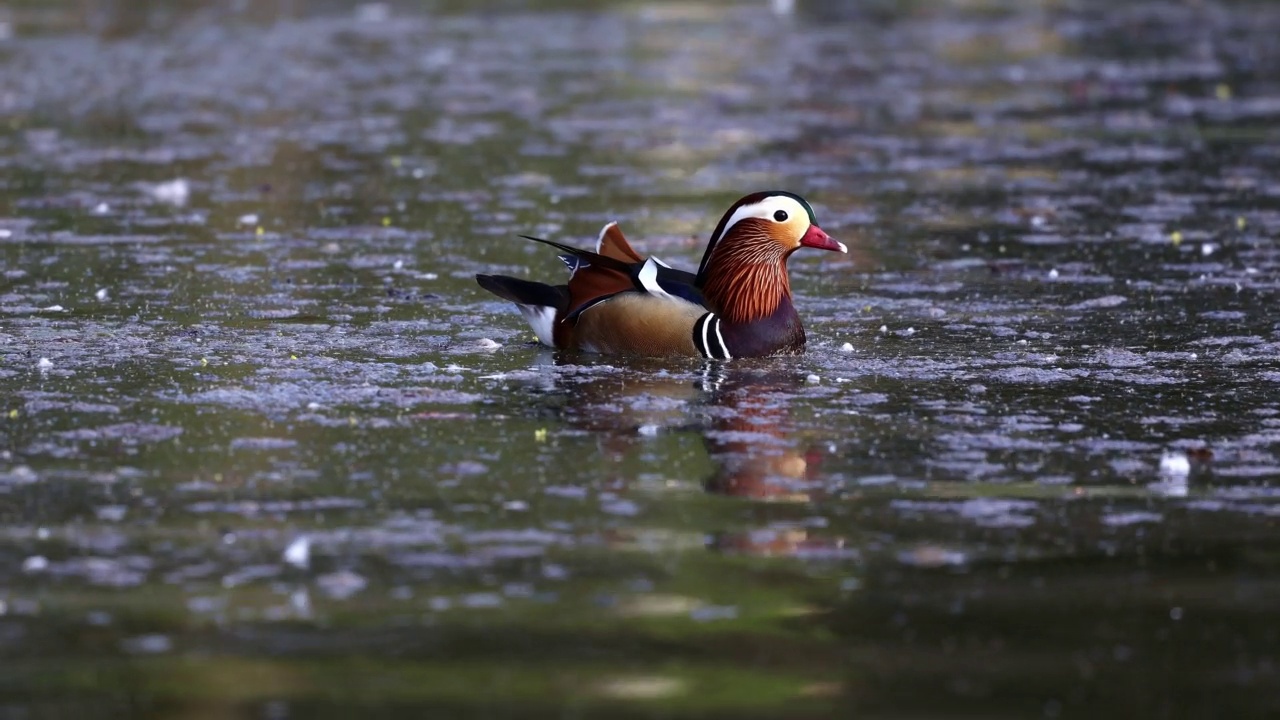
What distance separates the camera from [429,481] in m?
6.78

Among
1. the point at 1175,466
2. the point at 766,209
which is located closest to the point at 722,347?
the point at 766,209

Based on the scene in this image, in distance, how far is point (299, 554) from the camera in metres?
5.89

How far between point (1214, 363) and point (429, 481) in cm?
386

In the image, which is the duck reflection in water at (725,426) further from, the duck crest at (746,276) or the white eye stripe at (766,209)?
the white eye stripe at (766,209)

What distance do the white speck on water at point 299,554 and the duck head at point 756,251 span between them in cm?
345

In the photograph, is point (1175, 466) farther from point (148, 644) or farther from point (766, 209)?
point (148, 644)

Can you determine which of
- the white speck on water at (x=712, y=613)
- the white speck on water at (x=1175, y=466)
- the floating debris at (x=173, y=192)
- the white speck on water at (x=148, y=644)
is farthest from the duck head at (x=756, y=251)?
the floating debris at (x=173, y=192)

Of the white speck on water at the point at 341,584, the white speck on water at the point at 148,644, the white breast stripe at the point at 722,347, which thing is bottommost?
the white speck on water at the point at 148,644

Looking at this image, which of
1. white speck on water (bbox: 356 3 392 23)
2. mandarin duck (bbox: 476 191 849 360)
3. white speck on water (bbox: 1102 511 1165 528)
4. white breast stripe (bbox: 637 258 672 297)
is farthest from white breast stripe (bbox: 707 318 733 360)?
white speck on water (bbox: 356 3 392 23)

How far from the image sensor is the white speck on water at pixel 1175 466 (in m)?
6.90

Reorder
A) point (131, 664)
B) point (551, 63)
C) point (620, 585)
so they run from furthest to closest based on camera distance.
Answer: point (551, 63) → point (620, 585) → point (131, 664)

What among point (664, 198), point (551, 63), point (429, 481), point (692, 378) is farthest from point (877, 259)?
point (551, 63)

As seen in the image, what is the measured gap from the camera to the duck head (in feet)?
29.8

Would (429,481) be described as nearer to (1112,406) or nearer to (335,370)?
(335,370)
